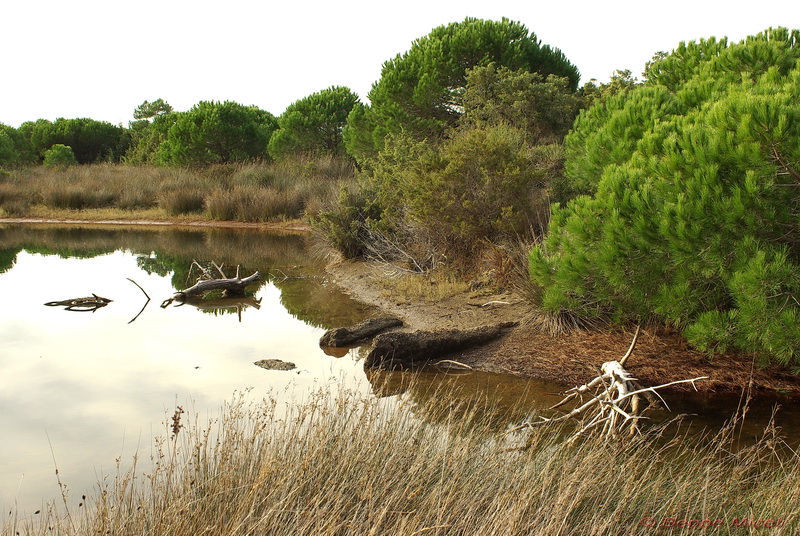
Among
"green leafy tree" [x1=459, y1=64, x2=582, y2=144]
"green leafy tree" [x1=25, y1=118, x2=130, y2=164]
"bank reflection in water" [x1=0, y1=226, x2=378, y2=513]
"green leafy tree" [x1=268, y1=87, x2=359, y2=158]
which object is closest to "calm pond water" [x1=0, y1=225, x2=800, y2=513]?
"bank reflection in water" [x1=0, y1=226, x2=378, y2=513]

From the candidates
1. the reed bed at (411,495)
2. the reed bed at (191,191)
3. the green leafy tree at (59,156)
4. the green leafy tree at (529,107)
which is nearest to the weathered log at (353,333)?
the reed bed at (411,495)

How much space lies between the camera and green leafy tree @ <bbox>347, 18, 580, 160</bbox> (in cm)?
2452

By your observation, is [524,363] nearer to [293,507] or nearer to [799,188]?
[799,188]

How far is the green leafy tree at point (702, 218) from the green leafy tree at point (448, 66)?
52.9 ft

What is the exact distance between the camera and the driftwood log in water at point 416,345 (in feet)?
25.8

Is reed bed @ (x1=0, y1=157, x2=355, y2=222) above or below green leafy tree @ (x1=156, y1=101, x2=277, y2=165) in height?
below

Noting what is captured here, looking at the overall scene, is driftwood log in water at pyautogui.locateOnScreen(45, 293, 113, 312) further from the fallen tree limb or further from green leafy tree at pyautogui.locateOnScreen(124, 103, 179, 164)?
green leafy tree at pyautogui.locateOnScreen(124, 103, 179, 164)

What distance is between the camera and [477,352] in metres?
8.38

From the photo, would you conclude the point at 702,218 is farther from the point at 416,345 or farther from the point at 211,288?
the point at 211,288

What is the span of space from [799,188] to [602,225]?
5.93 ft

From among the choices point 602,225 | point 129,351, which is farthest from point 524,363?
point 129,351

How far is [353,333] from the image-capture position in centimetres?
915

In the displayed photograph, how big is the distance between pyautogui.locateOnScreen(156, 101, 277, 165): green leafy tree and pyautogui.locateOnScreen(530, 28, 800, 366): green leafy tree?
3014cm

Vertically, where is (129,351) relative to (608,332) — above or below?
below
